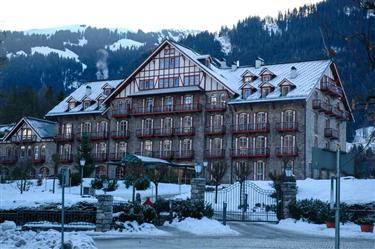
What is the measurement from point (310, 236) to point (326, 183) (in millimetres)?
20741

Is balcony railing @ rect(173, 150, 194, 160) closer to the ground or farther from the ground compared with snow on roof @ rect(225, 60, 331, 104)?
closer to the ground

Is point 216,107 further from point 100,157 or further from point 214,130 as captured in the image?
point 100,157

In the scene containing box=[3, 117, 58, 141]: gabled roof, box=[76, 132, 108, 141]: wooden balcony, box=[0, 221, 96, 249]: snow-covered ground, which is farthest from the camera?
box=[3, 117, 58, 141]: gabled roof

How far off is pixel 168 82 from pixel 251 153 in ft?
40.4

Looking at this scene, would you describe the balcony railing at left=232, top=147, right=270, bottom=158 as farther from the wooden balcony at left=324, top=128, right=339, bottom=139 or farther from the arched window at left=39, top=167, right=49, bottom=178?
the arched window at left=39, top=167, right=49, bottom=178

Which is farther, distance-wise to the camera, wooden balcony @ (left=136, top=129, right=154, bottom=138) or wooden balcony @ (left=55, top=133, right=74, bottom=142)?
wooden balcony @ (left=55, top=133, right=74, bottom=142)

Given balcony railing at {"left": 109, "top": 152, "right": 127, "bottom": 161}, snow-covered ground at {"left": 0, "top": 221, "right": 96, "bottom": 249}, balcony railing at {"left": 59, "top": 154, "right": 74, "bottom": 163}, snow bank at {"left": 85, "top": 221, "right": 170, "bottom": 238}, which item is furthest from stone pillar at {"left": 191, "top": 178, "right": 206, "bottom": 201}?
balcony railing at {"left": 59, "top": 154, "right": 74, "bottom": 163}

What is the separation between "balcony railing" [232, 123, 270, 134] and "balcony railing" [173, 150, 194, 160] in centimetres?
514

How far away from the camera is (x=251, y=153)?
6191cm

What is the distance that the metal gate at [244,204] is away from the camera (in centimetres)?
3584

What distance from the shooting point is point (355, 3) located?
1037 centimetres

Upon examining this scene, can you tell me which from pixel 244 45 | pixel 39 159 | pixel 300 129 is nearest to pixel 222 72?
pixel 300 129

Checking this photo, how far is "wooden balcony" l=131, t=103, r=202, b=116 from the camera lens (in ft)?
214

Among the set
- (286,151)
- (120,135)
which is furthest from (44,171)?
(286,151)
